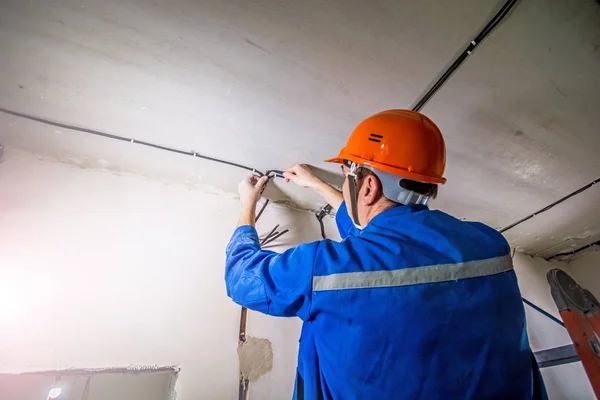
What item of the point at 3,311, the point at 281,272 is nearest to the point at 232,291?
the point at 281,272

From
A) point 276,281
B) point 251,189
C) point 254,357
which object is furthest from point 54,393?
point 251,189

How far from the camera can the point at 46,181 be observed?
1.28m

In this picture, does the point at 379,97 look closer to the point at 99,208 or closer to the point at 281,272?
the point at 281,272

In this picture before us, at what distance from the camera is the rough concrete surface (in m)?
1.17

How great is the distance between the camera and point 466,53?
3.20ft

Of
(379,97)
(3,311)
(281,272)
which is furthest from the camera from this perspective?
(379,97)

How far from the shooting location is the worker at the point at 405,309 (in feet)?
2.04

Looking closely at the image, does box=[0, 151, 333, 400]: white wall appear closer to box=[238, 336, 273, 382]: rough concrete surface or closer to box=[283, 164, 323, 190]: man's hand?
box=[238, 336, 273, 382]: rough concrete surface

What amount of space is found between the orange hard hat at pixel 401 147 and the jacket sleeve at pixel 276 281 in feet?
1.17

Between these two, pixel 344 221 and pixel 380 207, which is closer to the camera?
pixel 380 207

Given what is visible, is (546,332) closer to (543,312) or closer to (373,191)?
(543,312)

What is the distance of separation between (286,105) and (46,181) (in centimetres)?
101

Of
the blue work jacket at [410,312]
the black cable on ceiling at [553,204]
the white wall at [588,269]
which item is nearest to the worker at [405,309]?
the blue work jacket at [410,312]

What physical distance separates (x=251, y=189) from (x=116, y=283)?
0.63 metres
